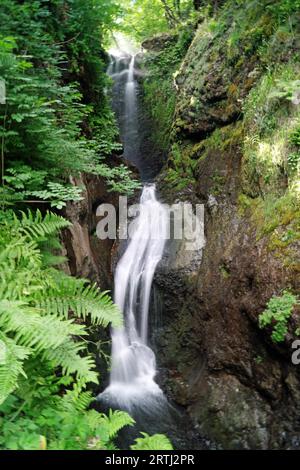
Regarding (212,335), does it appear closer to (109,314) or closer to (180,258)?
(180,258)

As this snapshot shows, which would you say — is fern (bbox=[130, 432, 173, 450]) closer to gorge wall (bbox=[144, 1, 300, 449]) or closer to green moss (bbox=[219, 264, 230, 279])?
gorge wall (bbox=[144, 1, 300, 449])

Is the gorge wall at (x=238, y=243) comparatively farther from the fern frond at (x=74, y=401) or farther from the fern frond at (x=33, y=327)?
the fern frond at (x=33, y=327)

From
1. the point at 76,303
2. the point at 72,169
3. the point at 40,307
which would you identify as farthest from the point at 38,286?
the point at 72,169

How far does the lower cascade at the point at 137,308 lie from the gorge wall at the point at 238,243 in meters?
0.28

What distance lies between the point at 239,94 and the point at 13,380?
690 cm

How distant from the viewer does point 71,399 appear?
258cm

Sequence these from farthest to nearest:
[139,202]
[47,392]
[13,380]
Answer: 1. [139,202]
2. [47,392]
3. [13,380]

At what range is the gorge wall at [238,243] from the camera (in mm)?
4609

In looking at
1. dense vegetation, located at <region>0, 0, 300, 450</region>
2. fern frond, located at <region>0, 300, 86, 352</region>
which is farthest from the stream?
fern frond, located at <region>0, 300, 86, 352</region>

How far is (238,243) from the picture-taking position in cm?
564

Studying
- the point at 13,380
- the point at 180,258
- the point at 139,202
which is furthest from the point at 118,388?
the point at 139,202

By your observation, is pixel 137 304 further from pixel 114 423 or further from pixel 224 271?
pixel 114 423

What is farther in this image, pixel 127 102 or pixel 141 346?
pixel 127 102

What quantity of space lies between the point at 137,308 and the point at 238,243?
244 centimetres
